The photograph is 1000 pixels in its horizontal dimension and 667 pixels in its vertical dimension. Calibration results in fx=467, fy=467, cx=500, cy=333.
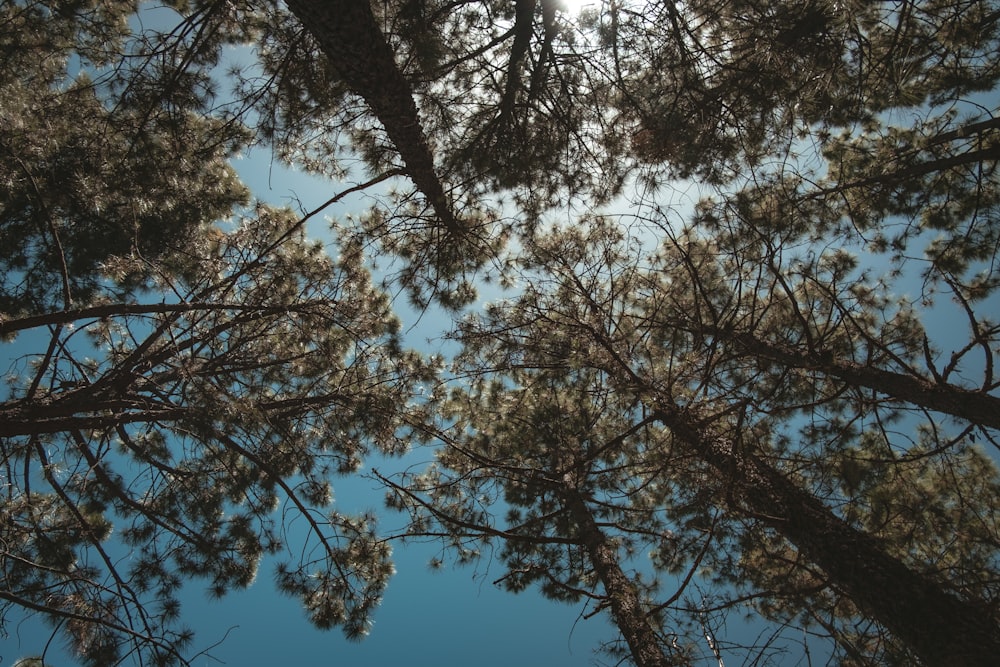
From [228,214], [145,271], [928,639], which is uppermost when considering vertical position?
[228,214]

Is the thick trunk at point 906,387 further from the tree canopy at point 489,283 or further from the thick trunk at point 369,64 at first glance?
the thick trunk at point 369,64

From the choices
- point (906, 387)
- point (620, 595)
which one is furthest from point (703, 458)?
point (906, 387)

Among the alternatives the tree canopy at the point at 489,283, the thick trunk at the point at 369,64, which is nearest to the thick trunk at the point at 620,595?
the tree canopy at the point at 489,283

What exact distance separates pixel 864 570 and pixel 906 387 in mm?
1933

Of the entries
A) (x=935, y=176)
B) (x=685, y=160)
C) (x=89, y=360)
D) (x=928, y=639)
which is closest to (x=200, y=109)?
(x=89, y=360)

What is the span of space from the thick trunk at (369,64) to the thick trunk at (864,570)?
2.66 meters

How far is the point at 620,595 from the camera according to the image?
105 inches

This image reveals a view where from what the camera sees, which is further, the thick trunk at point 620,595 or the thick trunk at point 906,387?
the thick trunk at point 906,387

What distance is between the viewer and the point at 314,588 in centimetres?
379

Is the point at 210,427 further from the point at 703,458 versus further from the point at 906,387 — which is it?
the point at 906,387

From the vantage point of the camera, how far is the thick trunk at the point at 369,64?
2727 millimetres

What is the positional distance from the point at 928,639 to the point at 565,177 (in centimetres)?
387

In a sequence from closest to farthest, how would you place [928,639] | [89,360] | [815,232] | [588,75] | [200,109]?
[928,639]
[200,109]
[588,75]
[815,232]
[89,360]

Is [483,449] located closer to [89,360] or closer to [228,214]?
[228,214]
